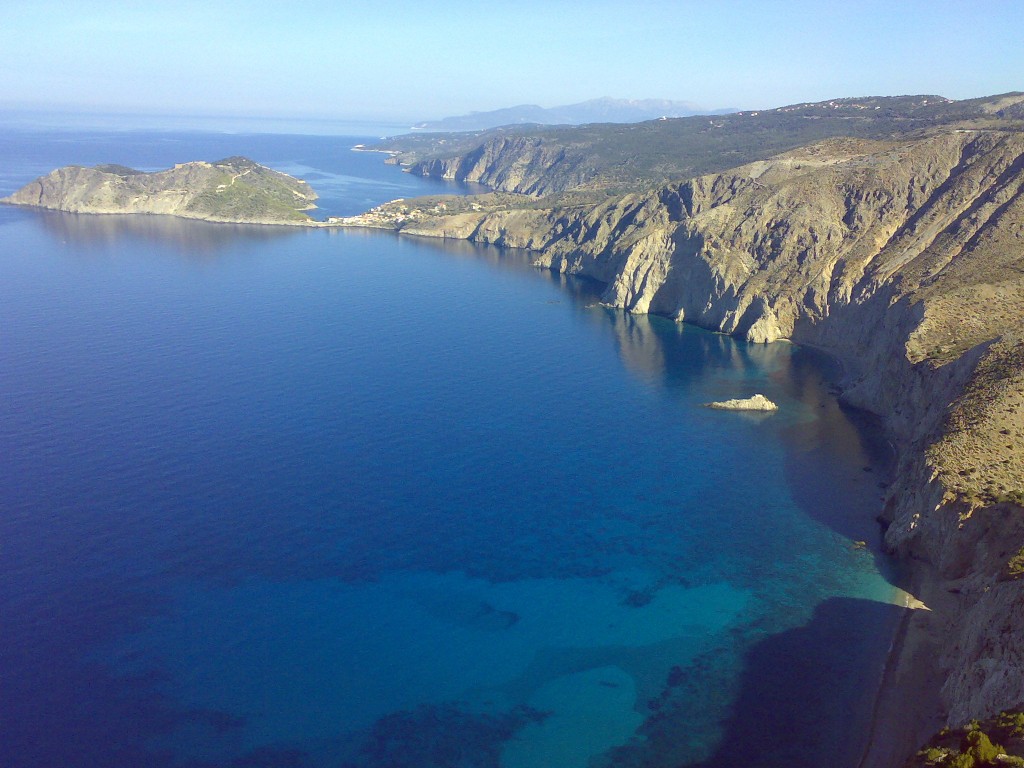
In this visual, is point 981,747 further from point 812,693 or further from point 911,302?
point 911,302

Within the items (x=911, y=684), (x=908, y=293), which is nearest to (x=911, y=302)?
(x=908, y=293)

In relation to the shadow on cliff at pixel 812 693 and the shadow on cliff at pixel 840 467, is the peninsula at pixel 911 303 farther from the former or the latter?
the shadow on cliff at pixel 840 467

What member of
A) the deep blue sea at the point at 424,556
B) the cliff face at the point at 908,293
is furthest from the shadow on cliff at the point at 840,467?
the cliff face at the point at 908,293

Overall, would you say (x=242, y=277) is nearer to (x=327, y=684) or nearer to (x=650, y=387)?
(x=650, y=387)

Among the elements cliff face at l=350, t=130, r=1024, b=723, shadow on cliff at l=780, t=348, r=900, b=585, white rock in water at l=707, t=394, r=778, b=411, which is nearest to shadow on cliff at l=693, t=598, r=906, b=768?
cliff face at l=350, t=130, r=1024, b=723

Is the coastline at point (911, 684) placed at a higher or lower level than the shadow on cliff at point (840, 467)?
lower

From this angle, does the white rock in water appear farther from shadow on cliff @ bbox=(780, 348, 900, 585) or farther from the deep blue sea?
shadow on cliff @ bbox=(780, 348, 900, 585)
